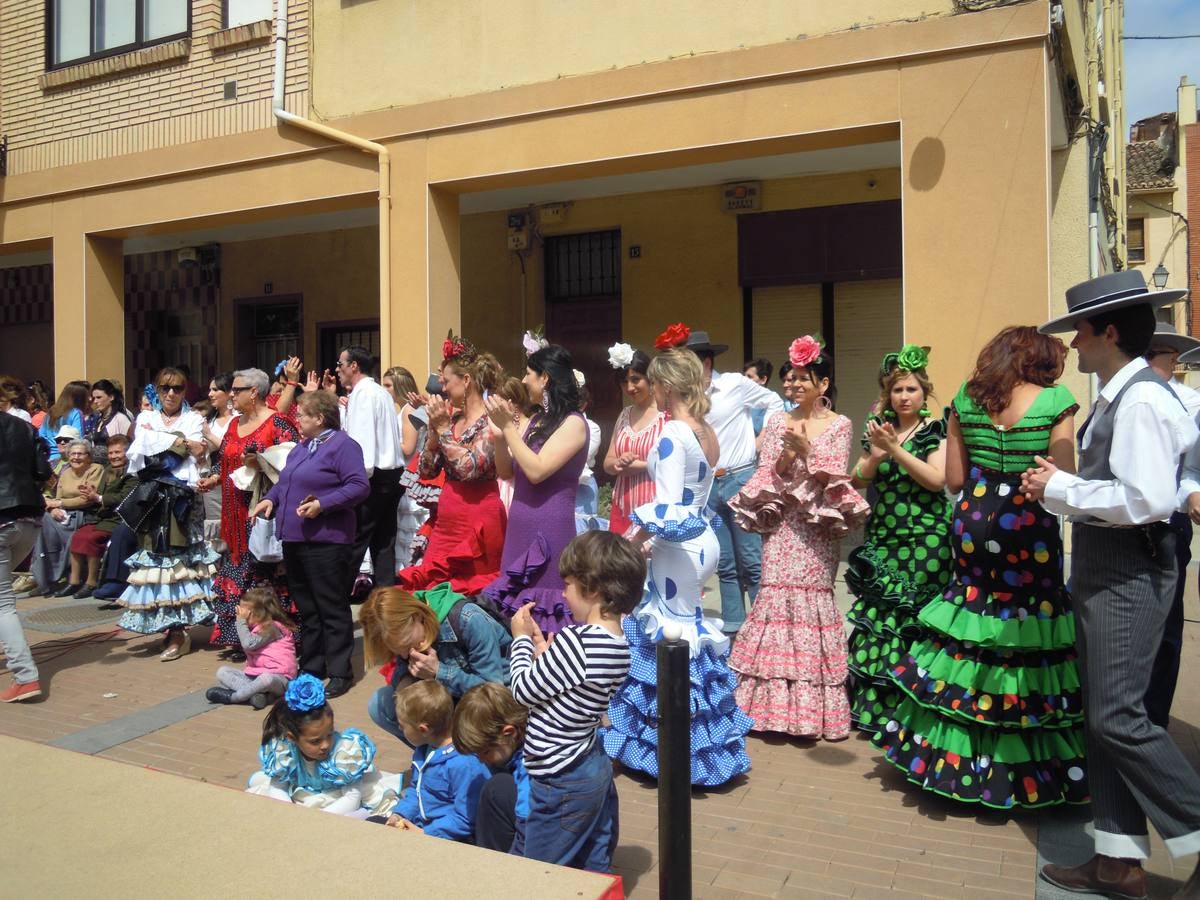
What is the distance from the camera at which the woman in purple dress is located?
435 centimetres

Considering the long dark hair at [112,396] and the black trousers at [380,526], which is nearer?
the black trousers at [380,526]

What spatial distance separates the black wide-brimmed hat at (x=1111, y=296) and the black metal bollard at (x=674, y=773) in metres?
1.79

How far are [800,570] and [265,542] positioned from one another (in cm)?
338

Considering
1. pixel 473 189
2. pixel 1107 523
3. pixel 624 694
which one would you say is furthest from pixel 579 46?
pixel 1107 523

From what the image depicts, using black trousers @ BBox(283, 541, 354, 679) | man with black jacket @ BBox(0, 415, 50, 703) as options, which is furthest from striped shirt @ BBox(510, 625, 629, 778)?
man with black jacket @ BBox(0, 415, 50, 703)

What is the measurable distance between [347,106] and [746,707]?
7792 millimetres

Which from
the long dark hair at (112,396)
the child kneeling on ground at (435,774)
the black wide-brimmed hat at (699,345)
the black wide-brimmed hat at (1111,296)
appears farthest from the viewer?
the long dark hair at (112,396)

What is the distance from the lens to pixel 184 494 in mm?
6805

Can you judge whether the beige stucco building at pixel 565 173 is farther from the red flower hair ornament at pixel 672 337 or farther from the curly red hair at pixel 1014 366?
the curly red hair at pixel 1014 366

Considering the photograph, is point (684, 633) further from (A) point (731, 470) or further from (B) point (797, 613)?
(A) point (731, 470)

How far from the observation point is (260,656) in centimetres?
588

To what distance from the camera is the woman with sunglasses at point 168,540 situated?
6.67 metres

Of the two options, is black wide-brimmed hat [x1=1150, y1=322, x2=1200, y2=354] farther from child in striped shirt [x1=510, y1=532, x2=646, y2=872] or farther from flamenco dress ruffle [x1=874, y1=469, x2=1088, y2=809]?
child in striped shirt [x1=510, y1=532, x2=646, y2=872]

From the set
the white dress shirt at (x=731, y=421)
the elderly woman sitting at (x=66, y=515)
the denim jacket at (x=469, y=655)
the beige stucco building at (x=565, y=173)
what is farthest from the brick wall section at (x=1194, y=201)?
the denim jacket at (x=469, y=655)
